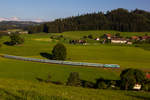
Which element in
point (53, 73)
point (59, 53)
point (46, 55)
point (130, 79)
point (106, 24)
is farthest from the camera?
point (106, 24)

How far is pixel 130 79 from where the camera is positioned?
2419cm

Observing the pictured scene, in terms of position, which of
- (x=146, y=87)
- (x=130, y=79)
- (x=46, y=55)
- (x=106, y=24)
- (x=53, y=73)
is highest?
(x=106, y=24)

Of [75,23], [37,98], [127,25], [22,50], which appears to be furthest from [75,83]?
[75,23]

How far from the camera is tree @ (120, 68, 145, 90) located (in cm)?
2382

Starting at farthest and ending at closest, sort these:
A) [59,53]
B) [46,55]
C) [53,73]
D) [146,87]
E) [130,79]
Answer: [46,55]
[59,53]
[53,73]
[130,79]
[146,87]

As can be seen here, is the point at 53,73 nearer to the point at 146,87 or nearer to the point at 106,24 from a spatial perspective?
the point at 146,87

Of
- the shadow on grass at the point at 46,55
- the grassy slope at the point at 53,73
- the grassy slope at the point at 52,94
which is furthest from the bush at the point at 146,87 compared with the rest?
the shadow on grass at the point at 46,55

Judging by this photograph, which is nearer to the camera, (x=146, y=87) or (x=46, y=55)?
(x=146, y=87)

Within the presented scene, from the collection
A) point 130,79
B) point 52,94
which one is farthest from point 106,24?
point 52,94

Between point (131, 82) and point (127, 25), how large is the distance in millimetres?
127949

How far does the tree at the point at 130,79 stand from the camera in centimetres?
2382

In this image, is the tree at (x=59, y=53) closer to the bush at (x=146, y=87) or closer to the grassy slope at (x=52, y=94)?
the bush at (x=146, y=87)

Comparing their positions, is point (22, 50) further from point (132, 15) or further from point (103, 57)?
point (132, 15)

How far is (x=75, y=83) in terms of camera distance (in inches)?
1021
